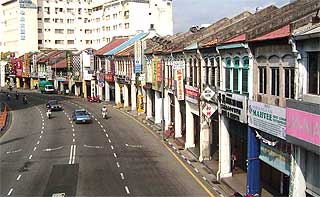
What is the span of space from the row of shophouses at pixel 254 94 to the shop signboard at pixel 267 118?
1.6 inches

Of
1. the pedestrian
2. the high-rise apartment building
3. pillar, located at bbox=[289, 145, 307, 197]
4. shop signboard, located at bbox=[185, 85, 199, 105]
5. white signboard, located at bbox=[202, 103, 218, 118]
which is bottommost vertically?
the pedestrian

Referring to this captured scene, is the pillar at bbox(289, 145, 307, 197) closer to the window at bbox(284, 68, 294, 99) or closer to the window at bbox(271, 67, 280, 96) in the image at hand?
the window at bbox(284, 68, 294, 99)

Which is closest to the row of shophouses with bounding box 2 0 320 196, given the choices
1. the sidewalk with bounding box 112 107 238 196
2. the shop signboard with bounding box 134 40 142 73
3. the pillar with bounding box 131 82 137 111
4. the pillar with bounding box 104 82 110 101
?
the sidewalk with bounding box 112 107 238 196

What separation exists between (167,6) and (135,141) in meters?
73.9

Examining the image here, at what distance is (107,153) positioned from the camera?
32.5 m

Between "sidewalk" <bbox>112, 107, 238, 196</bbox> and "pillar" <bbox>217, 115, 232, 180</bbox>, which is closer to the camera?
"sidewalk" <bbox>112, 107, 238, 196</bbox>

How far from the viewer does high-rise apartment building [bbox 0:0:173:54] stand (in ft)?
386

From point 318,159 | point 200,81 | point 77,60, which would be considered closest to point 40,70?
point 77,60

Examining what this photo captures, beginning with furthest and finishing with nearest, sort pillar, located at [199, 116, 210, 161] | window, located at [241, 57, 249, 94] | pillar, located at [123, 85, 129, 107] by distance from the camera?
pillar, located at [123, 85, 129, 107] → pillar, located at [199, 116, 210, 161] → window, located at [241, 57, 249, 94]

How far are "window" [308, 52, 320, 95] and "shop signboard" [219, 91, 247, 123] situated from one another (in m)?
5.71

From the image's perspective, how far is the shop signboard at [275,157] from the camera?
18.4m

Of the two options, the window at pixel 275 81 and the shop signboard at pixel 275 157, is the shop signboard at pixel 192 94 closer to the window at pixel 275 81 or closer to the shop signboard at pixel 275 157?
the shop signboard at pixel 275 157

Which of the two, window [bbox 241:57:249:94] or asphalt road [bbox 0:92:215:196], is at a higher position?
window [bbox 241:57:249:94]

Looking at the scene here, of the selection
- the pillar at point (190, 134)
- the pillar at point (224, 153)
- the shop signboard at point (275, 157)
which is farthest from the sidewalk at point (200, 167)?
the shop signboard at point (275, 157)
